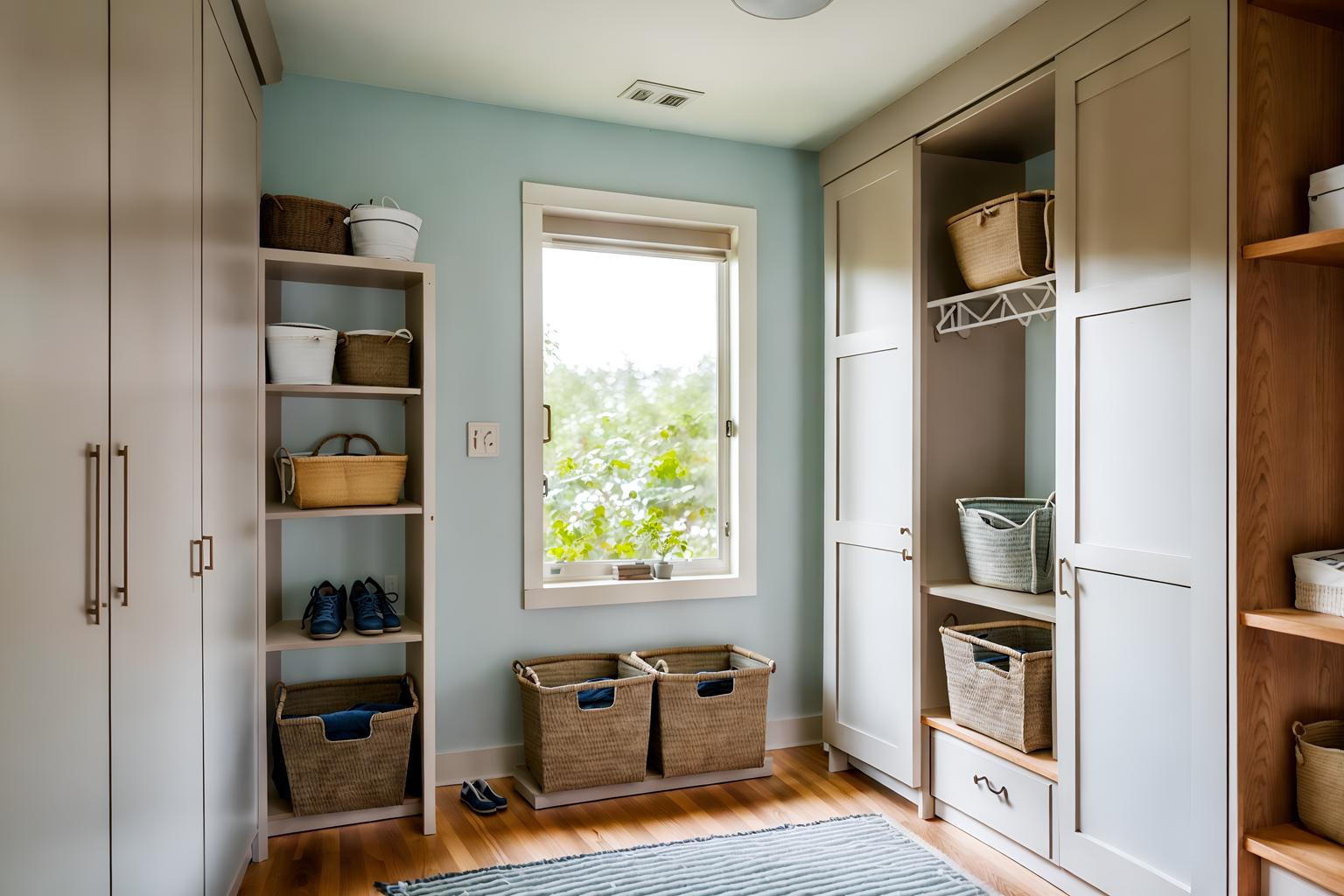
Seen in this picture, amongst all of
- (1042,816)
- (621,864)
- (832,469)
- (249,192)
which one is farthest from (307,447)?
(1042,816)

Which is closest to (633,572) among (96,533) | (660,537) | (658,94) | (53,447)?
(660,537)

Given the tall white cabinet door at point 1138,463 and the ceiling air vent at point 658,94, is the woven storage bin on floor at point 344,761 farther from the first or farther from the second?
the ceiling air vent at point 658,94

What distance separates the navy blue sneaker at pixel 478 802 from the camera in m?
2.88

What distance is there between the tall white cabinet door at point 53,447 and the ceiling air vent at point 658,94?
75.6 inches

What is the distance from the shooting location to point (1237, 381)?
187cm

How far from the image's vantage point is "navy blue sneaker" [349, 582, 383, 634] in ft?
8.91

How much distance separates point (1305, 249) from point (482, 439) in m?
2.39

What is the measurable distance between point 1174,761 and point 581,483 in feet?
6.81

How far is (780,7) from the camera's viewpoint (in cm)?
238

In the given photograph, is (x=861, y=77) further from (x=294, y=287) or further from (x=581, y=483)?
(x=294, y=287)

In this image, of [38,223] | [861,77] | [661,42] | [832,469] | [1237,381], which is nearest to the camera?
[38,223]

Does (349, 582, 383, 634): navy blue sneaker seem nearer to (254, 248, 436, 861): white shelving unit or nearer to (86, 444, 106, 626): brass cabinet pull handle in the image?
(254, 248, 436, 861): white shelving unit

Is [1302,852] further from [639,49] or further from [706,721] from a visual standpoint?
[639,49]

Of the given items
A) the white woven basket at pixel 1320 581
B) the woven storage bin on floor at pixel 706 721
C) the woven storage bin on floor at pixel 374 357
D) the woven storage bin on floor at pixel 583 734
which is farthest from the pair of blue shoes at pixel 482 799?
the white woven basket at pixel 1320 581
